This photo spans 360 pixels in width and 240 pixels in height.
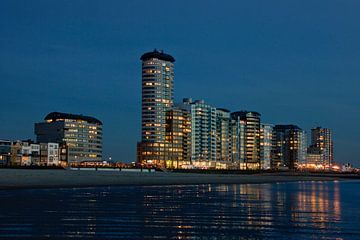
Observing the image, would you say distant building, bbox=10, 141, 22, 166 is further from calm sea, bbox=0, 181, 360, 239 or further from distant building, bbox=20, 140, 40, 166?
calm sea, bbox=0, 181, 360, 239

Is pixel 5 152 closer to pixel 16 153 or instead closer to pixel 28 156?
pixel 16 153

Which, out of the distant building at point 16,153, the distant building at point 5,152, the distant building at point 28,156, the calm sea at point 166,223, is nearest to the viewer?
the calm sea at point 166,223

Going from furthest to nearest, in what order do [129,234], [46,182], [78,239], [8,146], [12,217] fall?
[8,146] → [46,182] → [12,217] → [129,234] → [78,239]

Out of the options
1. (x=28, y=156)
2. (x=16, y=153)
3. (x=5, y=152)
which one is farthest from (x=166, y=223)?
(x=28, y=156)

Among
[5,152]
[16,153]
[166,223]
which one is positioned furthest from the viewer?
[16,153]

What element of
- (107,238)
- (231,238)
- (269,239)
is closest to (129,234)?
(107,238)

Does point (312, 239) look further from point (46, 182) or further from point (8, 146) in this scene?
point (8, 146)

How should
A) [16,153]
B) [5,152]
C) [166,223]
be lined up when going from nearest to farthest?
[166,223], [5,152], [16,153]

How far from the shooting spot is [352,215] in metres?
34.5

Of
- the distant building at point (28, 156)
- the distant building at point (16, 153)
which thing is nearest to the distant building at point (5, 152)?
the distant building at point (16, 153)

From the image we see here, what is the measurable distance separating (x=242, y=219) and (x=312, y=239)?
25.6 ft

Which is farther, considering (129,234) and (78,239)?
(129,234)

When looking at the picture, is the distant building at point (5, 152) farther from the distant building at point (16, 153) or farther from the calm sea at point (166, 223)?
the calm sea at point (166, 223)

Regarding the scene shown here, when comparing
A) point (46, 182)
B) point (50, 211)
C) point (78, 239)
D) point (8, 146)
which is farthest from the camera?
point (8, 146)
